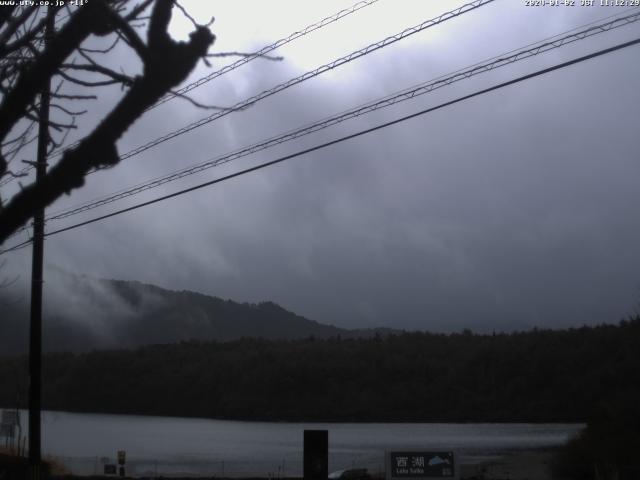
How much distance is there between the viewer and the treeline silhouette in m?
95.8

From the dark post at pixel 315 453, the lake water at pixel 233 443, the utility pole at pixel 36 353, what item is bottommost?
the lake water at pixel 233 443

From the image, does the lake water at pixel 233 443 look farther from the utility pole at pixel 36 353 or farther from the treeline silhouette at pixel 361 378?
the utility pole at pixel 36 353

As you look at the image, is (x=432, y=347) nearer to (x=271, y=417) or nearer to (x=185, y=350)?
(x=271, y=417)

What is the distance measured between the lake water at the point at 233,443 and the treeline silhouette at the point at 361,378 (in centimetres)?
379

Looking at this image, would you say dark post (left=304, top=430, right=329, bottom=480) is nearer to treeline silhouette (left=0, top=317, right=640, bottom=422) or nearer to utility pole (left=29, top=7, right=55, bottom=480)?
utility pole (left=29, top=7, right=55, bottom=480)

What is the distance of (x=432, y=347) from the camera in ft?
409

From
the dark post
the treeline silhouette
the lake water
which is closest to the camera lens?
the dark post

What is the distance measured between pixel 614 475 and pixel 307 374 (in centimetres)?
9089

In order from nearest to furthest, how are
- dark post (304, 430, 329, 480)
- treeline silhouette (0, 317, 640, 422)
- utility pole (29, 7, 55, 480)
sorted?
dark post (304, 430, 329, 480)
utility pole (29, 7, 55, 480)
treeline silhouette (0, 317, 640, 422)

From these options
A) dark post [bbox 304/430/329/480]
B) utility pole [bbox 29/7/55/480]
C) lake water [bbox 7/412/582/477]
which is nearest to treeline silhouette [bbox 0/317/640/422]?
lake water [bbox 7/412/582/477]

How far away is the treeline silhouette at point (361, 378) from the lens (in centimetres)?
9575

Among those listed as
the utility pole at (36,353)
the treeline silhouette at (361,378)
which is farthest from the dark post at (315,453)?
the treeline silhouette at (361,378)

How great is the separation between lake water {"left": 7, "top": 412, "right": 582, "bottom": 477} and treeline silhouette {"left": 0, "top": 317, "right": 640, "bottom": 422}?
149 inches

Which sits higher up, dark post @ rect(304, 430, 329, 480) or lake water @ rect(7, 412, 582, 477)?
dark post @ rect(304, 430, 329, 480)
